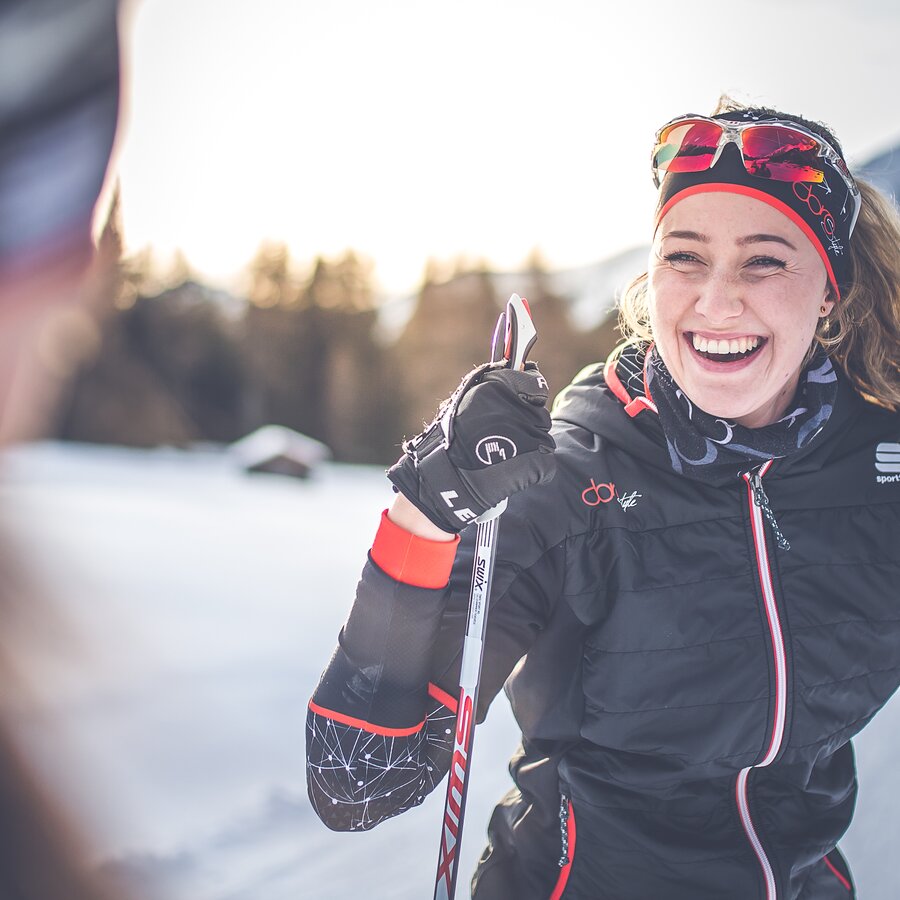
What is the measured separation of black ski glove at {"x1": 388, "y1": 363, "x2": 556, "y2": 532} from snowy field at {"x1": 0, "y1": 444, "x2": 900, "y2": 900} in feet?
4.33

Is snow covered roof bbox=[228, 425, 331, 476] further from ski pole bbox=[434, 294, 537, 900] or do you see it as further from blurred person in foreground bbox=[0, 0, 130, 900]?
blurred person in foreground bbox=[0, 0, 130, 900]

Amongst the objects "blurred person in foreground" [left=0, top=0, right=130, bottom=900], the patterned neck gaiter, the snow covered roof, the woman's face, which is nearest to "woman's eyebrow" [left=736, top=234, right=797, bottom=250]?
the woman's face

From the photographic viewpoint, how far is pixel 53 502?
24.8ft

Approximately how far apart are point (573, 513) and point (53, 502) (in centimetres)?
751

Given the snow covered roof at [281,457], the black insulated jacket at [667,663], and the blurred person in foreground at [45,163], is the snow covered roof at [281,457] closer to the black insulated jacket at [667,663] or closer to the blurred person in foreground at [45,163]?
the black insulated jacket at [667,663]

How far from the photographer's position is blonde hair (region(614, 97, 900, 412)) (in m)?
1.70

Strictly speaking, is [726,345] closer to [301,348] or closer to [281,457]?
[281,457]

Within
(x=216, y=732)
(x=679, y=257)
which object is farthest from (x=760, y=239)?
(x=216, y=732)

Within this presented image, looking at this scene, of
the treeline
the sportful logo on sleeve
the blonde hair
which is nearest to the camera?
the sportful logo on sleeve

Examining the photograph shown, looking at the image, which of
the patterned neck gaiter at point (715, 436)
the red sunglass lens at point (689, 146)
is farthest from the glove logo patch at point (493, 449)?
the red sunglass lens at point (689, 146)

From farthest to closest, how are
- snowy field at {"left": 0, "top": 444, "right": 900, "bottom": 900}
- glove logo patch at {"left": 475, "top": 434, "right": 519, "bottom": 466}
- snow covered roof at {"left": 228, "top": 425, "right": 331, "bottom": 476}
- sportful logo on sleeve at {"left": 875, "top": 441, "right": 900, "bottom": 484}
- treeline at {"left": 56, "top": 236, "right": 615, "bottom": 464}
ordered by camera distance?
1. treeline at {"left": 56, "top": 236, "right": 615, "bottom": 464}
2. snow covered roof at {"left": 228, "top": 425, "right": 331, "bottom": 476}
3. snowy field at {"left": 0, "top": 444, "right": 900, "bottom": 900}
4. sportful logo on sleeve at {"left": 875, "top": 441, "right": 900, "bottom": 484}
5. glove logo patch at {"left": 475, "top": 434, "right": 519, "bottom": 466}

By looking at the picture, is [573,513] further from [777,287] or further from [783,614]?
[777,287]

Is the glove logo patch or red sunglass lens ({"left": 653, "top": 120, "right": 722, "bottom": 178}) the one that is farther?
red sunglass lens ({"left": 653, "top": 120, "right": 722, "bottom": 178})

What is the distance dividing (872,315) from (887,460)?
351 millimetres
